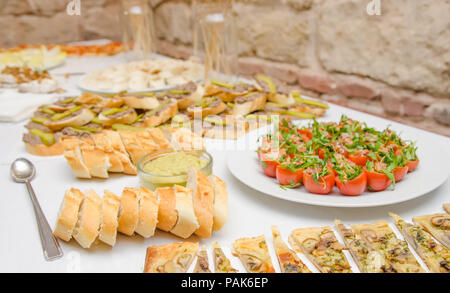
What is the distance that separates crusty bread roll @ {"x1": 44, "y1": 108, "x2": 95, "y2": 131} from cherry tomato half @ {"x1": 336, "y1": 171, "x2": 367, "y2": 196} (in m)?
0.99

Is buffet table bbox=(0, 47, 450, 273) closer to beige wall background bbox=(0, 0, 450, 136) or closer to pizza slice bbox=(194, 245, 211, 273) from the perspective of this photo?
pizza slice bbox=(194, 245, 211, 273)

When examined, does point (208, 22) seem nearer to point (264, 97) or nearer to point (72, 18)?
point (264, 97)

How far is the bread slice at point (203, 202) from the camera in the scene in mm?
853

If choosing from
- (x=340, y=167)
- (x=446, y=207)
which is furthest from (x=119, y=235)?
(x=446, y=207)

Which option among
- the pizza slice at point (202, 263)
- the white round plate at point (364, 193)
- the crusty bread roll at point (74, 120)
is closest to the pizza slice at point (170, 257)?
the pizza slice at point (202, 263)

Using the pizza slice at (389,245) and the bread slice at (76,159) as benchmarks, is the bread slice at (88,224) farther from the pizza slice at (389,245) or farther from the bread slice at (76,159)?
the pizza slice at (389,245)

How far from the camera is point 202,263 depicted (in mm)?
786

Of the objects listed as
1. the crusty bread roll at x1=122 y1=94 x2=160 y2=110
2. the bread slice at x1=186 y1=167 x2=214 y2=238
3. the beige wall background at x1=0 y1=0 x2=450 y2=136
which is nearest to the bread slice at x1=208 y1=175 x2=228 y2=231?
the bread slice at x1=186 y1=167 x2=214 y2=238

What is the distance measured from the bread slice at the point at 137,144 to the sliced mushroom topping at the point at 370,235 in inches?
25.1

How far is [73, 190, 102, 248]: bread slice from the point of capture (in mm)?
836

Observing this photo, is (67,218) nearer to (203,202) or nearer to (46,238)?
(46,238)

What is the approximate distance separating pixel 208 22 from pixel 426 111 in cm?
107

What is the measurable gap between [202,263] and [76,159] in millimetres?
546
